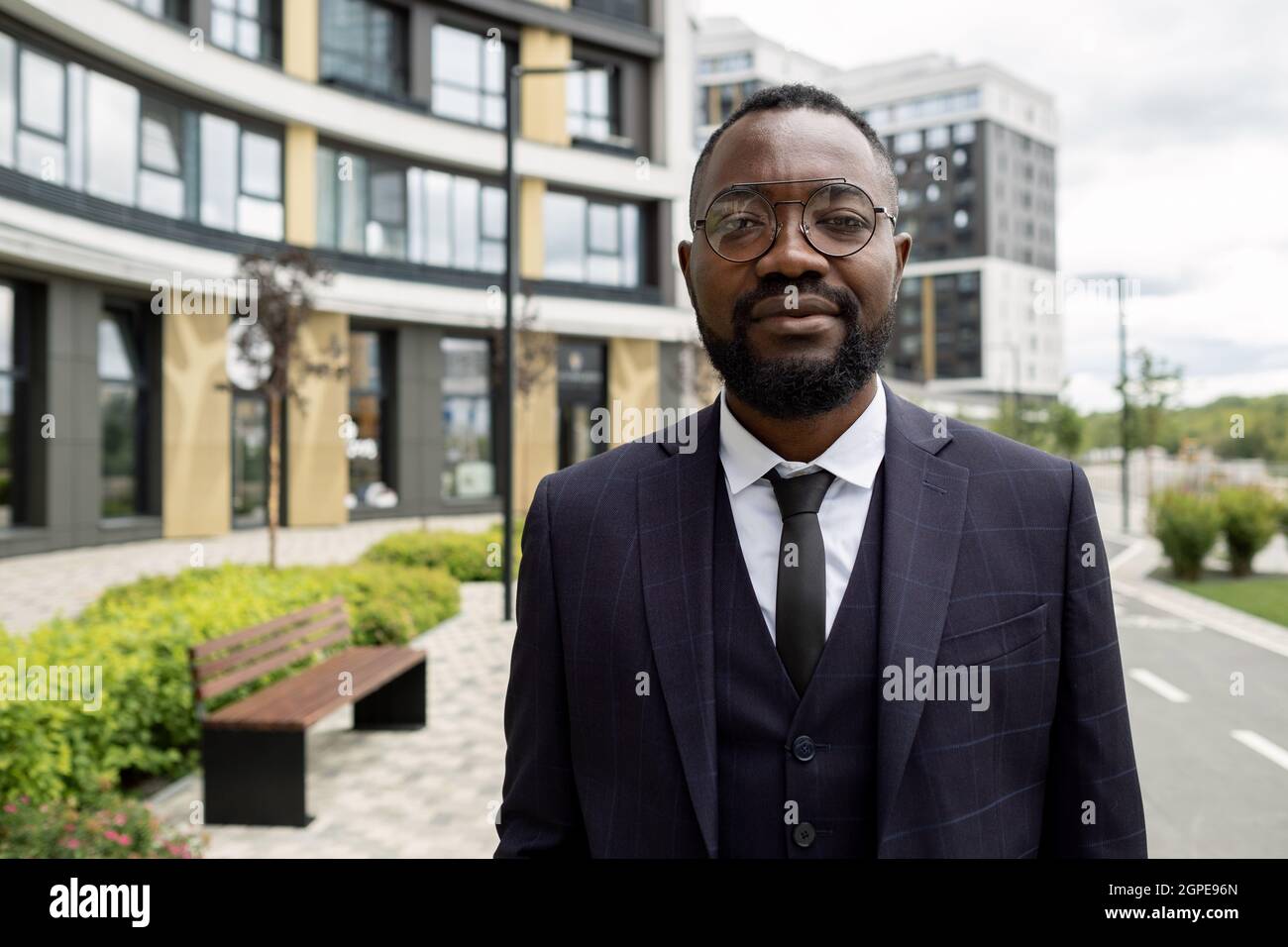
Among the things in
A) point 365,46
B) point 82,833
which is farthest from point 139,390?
point 82,833

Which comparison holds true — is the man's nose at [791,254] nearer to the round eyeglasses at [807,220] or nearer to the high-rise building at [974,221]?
the round eyeglasses at [807,220]

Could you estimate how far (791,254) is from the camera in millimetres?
1687

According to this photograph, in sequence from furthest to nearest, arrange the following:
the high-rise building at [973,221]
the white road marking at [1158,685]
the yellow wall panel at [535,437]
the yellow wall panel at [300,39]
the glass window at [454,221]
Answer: the high-rise building at [973,221] → the yellow wall panel at [535,437] → the glass window at [454,221] → the yellow wall panel at [300,39] → the white road marking at [1158,685]

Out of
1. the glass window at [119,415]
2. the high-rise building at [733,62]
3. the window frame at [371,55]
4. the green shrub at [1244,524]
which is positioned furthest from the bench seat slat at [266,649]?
the high-rise building at [733,62]

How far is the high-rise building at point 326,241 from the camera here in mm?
17828

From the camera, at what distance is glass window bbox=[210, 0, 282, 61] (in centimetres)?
2191

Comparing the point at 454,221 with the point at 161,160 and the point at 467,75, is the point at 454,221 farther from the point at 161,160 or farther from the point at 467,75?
the point at 161,160

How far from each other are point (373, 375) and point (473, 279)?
3882 mm

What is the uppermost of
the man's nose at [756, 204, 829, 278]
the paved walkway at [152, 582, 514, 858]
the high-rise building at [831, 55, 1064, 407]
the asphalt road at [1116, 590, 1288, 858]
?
the high-rise building at [831, 55, 1064, 407]

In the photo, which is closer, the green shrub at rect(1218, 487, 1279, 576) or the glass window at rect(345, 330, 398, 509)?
the green shrub at rect(1218, 487, 1279, 576)

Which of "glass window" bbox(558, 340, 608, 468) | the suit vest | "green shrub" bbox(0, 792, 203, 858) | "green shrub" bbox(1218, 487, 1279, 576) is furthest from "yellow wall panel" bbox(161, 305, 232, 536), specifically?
the suit vest

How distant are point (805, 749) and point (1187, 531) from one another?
17671mm

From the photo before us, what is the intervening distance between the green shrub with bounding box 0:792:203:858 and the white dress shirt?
3.36 meters

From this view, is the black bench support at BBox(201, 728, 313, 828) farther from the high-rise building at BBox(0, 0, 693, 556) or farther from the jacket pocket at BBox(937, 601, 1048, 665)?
the high-rise building at BBox(0, 0, 693, 556)
